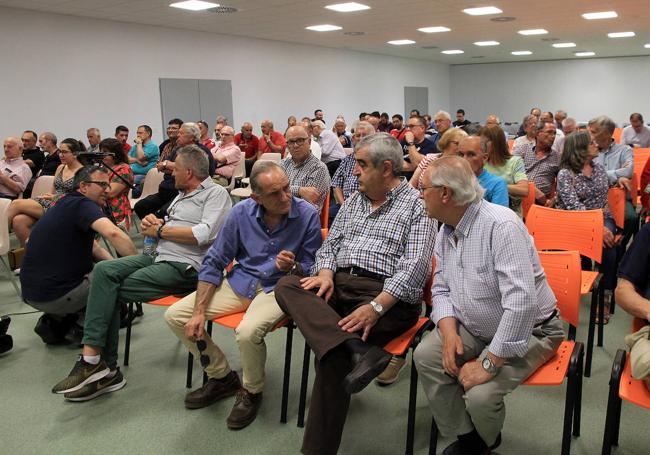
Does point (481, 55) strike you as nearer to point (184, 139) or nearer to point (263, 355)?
point (184, 139)

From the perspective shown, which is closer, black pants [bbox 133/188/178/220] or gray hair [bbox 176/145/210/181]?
gray hair [bbox 176/145/210/181]

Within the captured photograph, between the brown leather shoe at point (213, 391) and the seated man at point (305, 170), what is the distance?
1.59m

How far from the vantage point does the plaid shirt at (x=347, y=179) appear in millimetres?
4301

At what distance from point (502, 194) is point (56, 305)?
8.63 ft

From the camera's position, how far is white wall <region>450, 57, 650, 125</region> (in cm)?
1933

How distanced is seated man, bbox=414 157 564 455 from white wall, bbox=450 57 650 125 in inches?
796

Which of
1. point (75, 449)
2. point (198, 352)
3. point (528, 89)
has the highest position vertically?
point (528, 89)

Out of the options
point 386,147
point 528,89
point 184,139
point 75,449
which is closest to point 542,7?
point 184,139

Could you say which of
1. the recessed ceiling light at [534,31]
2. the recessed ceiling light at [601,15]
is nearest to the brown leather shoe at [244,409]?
the recessed ceiling light at [601,15]

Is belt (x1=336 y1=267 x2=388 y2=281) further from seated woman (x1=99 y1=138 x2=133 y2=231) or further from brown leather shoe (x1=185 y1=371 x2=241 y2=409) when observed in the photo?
seated woman (x1=99 y1=138 x2=133 y2=231)

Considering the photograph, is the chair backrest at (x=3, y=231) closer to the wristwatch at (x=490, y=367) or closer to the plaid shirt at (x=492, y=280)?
the plaid shirt at (x=492, y=280)

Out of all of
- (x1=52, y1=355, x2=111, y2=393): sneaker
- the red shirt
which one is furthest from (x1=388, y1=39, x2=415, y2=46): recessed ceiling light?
(x1=52, y1=355, x2=111, y2=393): sneaker

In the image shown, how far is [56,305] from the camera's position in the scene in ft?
10.7

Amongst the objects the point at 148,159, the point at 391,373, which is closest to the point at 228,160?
the point at 148,159
